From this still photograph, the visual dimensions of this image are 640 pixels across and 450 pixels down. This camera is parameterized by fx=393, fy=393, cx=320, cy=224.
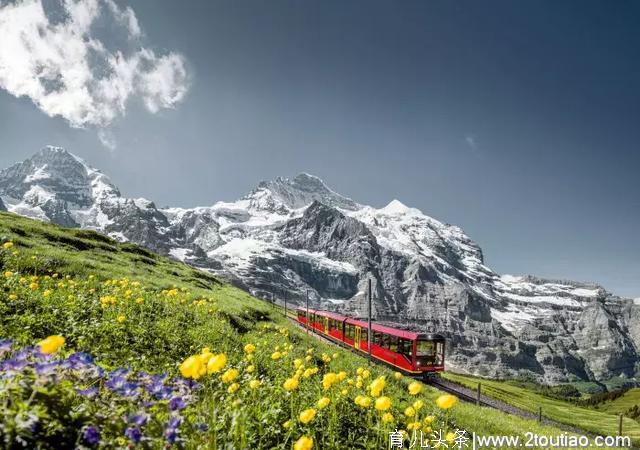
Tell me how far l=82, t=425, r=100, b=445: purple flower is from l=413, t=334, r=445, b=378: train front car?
103ft

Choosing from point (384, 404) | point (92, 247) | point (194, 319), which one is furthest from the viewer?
point (92, 247)

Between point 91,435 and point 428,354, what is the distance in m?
32.7

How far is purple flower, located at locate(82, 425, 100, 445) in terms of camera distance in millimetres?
2740

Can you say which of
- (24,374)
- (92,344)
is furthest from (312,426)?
(92,344)

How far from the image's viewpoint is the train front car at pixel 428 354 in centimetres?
3166

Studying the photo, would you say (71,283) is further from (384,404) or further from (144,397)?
(384,404)

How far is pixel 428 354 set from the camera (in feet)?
106

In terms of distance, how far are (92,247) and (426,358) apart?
30449 millimetres

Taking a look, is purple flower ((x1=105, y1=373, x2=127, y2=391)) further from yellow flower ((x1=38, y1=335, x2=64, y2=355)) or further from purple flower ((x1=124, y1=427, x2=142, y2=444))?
yellow flower ((x1=38, y1=335, x2=64, y2=355))

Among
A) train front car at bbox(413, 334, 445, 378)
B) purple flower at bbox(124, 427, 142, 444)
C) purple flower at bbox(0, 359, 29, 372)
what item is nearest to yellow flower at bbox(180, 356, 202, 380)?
purple flower at bbox(124, 427, 142, 444)

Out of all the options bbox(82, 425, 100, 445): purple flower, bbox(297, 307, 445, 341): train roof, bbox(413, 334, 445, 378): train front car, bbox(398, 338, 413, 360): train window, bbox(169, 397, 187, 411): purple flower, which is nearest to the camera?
bbox(82, 425, 100, 445): purple flower

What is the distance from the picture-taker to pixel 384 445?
19.2ft

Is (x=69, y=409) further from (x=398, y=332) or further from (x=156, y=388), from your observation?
(x=398, y=332)

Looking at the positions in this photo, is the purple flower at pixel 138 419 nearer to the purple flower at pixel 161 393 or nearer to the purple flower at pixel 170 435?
the purple flower at pixel 170 435
